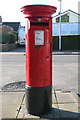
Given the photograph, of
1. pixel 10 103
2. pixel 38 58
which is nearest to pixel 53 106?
pixel 10 103

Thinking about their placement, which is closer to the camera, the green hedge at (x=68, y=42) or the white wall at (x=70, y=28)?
the green hedge at (x=68, y=42)

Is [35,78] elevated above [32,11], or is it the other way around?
[32,11]

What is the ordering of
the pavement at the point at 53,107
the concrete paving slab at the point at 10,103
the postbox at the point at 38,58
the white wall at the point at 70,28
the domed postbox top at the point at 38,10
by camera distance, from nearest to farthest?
the domed postbox top at the point at 38,10 → the postbox at the point at 38,58 → the pavement at the point at 53,107 → the concrete paving slab at the point at 10,103 → the white wall at the point at 70,28

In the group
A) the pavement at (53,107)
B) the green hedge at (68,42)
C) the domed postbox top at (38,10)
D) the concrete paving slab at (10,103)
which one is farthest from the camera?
the green hedge at (68,42)

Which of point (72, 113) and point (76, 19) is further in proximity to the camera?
point (76, 19)

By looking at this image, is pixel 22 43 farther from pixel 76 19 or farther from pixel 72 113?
pixel 72 113

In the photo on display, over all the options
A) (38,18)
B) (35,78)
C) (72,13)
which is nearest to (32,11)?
(38,18)

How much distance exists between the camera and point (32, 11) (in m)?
3.55

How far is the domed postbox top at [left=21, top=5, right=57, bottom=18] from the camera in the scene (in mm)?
3508

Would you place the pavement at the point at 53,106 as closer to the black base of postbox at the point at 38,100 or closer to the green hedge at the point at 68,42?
the black base of postbox at the point at 38,100

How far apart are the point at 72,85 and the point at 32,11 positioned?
3.61m

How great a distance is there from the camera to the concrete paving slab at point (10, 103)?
12.9ft

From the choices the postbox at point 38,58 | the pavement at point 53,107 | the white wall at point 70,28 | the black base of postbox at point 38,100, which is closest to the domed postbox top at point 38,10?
the postbox at point 38,58

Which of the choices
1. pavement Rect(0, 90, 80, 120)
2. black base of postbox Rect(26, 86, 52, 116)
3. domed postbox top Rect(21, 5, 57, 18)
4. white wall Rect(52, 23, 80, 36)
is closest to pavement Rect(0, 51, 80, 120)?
pavement Rect(0, 90, 80, 120)
